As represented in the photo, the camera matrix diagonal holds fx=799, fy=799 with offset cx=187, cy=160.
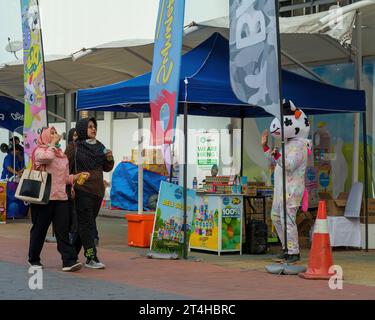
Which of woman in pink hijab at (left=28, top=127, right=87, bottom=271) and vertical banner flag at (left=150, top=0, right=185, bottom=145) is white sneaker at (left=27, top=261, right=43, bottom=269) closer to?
woman in pink hijab at (left=28, top=127, right=87, bottom=271)

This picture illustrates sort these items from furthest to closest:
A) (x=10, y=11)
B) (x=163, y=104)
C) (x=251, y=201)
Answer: (x=10, y=11) → (x=251, y=201) → (x=163, y=104)

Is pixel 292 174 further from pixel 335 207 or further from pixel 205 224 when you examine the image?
pixel 335 207

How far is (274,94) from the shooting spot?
9.78m

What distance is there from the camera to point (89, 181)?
1030 centimetres

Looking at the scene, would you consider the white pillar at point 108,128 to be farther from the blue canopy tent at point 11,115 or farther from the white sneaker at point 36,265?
the white sneaker at point 36,265

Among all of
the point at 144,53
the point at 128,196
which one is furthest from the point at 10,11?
the point at 144,53

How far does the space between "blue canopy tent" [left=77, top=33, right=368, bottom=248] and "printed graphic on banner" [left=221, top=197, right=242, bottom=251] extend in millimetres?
1353

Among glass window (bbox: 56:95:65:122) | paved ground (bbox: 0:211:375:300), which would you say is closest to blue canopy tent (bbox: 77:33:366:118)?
paved ground (bbox: 0:211:375:300)

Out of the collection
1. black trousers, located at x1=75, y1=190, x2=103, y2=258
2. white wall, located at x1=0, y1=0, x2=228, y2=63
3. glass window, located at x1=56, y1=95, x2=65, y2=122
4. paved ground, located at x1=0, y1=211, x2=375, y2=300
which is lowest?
paved ground, located at x1=0, y1=211, x2=375, y2=300

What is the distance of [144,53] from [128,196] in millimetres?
5637

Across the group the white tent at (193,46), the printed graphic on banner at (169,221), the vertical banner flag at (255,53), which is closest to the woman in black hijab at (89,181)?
the printed graphic on banner at (169,221)

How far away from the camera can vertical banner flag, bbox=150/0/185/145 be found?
11141 mm
